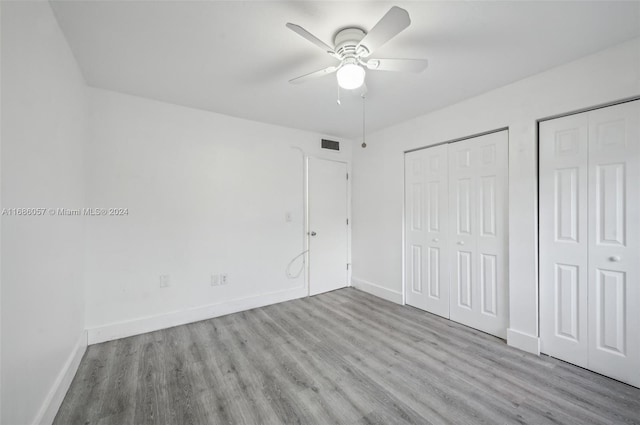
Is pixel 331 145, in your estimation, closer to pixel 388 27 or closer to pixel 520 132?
pixel 520 132

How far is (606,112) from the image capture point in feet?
6.30

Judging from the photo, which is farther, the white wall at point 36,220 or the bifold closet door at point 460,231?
the bifold closet door at point 460,231

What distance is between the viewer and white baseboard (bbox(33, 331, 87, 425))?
1.41 metres

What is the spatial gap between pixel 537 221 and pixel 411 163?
1.48m

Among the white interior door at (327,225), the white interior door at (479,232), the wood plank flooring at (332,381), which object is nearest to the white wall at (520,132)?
the white interior door at (479,232)

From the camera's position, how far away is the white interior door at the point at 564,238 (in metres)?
2.02

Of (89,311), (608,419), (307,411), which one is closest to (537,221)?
(608,419)

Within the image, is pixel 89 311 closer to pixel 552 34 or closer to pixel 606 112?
pixel 552 34

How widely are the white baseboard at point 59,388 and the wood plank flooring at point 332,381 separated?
59mm

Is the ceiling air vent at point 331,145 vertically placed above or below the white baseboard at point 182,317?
above

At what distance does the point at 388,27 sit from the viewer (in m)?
1.34

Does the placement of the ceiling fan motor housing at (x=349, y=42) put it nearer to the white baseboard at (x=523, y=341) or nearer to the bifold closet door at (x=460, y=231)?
the bifold closet door at (x=460, y=231)

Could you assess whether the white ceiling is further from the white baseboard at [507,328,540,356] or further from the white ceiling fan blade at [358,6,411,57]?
the white baseboard at [507,328,540,356]

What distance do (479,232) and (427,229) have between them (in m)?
0.59
